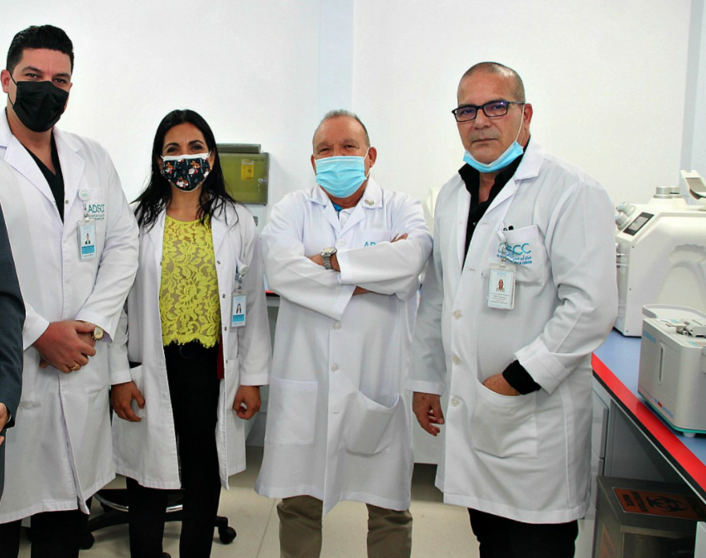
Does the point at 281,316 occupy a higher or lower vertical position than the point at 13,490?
higher

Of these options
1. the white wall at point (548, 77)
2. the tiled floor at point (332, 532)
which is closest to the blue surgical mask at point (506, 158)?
the tiled floor at point (332, 532)

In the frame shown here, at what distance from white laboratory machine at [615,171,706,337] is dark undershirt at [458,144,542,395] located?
31.9 inches

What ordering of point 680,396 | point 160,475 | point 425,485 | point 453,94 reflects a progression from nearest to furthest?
point 680,396, point 160,475, point 425,485, point 453,94

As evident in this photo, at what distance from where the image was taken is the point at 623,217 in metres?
2.22

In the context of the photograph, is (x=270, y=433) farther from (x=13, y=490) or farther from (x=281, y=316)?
(x=13, y=490)

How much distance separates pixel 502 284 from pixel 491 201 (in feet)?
0.72

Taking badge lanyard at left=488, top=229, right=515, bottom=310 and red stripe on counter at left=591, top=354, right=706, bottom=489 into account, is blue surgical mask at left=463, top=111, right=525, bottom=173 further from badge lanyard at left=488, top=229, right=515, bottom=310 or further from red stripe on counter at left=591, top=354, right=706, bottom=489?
red stripe on counter at left=591, top=354, right=706, bottom=489

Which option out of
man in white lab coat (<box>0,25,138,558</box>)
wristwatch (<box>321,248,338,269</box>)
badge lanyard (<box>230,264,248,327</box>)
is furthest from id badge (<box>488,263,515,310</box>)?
man in white lab coat (<box>0,25,138,558</box>)

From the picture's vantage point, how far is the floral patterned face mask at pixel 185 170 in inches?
68.1

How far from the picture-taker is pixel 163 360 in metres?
1.68

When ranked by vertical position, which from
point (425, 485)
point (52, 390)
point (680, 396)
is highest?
point (680, 396)

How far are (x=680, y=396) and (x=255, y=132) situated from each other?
2727mm

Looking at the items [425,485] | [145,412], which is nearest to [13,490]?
[145,412]

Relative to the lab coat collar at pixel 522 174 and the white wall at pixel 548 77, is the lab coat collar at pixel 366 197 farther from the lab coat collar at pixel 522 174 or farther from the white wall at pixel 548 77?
the white wall at pixel 548 77
